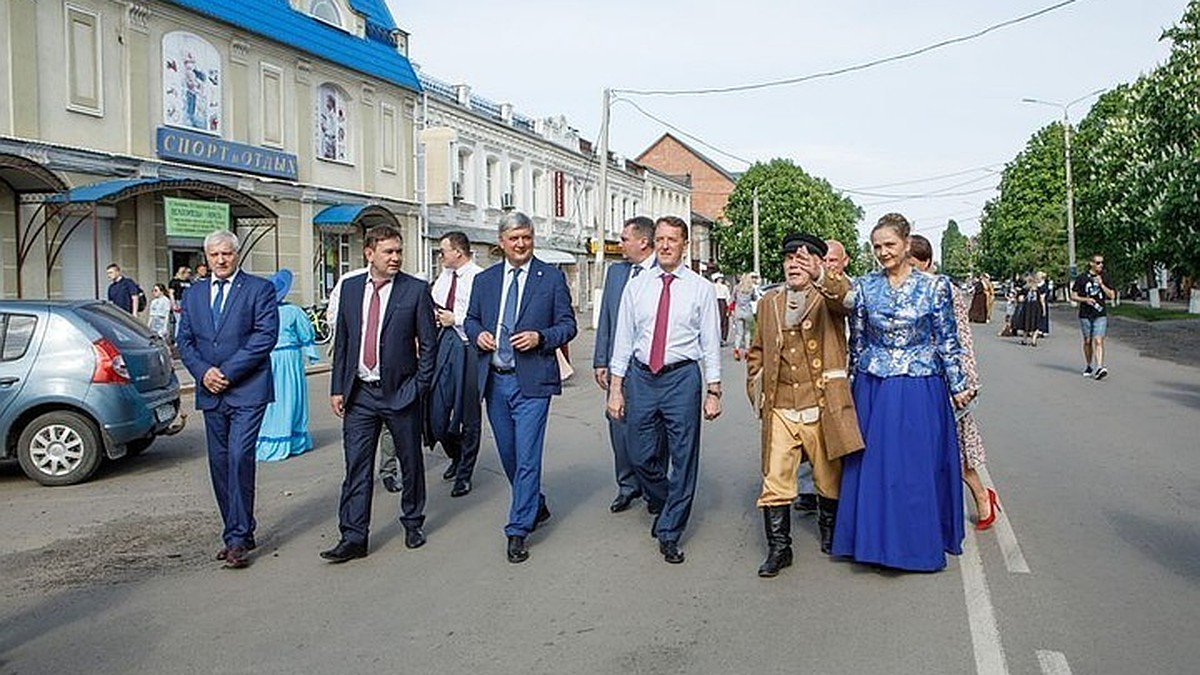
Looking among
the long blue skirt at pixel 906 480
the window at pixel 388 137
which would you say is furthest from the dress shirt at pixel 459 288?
the window at pixel 388 137

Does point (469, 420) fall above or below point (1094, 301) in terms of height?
below

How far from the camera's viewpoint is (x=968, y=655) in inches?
186

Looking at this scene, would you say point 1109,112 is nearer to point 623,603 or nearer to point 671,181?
point 671,181

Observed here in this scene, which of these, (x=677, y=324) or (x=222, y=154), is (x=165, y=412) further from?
(x=222, y=154)

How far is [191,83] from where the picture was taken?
76.0 feet

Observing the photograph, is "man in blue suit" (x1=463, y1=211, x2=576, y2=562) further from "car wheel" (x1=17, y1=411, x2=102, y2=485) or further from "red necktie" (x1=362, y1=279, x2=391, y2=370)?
"car wheel" (x1=17, y1=411, x2=102, y2=485)

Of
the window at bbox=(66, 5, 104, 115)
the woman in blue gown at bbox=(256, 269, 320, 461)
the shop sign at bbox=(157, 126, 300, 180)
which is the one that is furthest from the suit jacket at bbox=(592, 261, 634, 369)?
the shop sign at bbox=(157, 126, 300, 180)

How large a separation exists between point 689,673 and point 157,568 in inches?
134

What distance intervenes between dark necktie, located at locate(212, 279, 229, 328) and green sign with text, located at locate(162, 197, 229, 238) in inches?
599

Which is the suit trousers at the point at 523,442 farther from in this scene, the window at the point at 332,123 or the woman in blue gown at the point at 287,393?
the window at the point at 332,123

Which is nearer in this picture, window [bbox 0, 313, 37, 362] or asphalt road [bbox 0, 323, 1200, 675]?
asphalt road [bbox 0, 323, 1200, 675]

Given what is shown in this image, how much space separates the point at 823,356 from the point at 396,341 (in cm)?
246

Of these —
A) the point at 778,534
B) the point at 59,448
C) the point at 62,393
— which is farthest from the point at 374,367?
the point at 59,448

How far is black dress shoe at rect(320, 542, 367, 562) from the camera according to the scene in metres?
6.39
